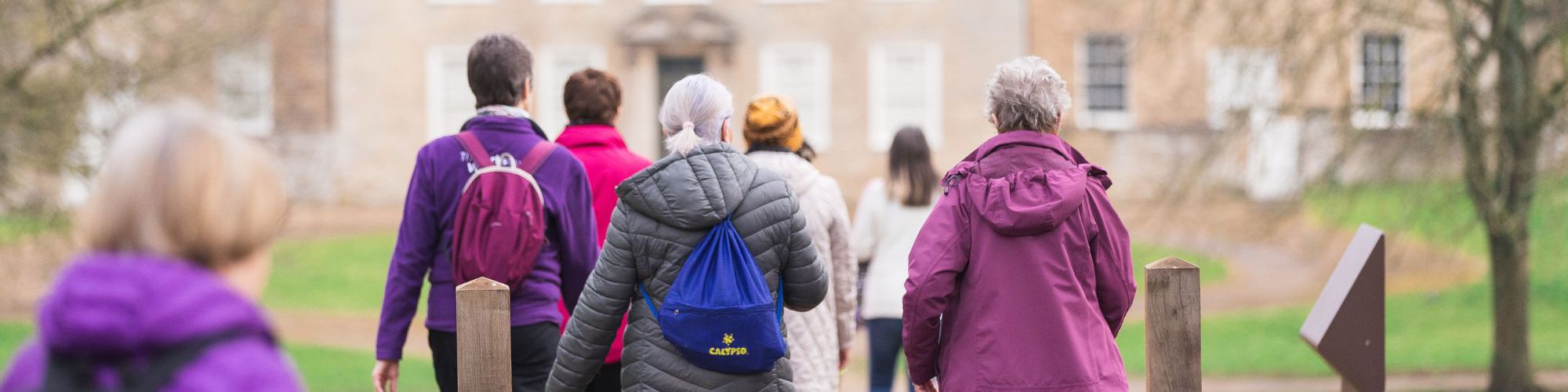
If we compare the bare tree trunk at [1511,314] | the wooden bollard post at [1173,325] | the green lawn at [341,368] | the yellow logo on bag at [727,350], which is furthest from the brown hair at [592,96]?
the bare tree trunk at [1511,314]

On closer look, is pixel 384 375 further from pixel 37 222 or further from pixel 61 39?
pixel 37 222

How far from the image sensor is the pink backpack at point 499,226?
4.88m

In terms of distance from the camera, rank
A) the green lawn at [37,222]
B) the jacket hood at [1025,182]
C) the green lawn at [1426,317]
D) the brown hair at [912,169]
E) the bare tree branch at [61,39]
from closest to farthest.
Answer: the jacket hood at [1025,182] < the brown hair at [912,169] < the green lawn at [1426,317] < the bare tree branch at [61,39] < the green lawn at [37,222]

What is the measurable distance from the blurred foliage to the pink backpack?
9.86m

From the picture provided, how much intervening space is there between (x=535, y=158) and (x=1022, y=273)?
5.67 feet

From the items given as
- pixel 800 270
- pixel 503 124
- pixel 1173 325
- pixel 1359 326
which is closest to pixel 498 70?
pixel 503 124

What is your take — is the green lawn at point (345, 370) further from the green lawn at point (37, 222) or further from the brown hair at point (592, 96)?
the brown hair at point (592, 96)

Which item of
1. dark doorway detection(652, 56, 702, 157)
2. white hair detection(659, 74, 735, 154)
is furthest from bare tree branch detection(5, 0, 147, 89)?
dark doorway detection(652, 56, 702, 157)

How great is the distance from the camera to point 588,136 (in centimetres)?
564

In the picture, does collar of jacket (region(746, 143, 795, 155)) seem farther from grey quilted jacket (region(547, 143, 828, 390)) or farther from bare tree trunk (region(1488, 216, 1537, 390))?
bare tree trunk (region(1488, 216, 1537, 390))

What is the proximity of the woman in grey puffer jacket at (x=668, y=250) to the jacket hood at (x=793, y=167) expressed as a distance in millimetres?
1001

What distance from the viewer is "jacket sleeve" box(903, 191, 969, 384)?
14.3ft

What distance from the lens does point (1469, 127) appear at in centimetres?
1141

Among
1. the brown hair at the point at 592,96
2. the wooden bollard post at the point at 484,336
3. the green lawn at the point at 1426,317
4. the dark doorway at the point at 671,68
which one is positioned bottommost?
the green lawn at the point at 1426,317
